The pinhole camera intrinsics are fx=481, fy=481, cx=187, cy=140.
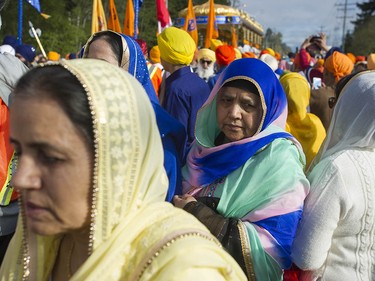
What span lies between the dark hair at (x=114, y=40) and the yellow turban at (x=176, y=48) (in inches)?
82.5

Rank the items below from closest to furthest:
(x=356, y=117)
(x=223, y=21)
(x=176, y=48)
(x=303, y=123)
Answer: (x=356, y=117) → (x=303, y=123) → (x=176, y=48) → (x=223, y=21)

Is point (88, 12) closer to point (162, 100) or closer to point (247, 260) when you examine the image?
point (162, 100)

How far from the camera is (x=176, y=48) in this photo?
5.12m

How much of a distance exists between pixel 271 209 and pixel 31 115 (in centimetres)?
142

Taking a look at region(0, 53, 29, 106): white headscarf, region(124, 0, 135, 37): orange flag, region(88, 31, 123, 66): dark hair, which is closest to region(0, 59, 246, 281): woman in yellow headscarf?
region(0, 53, 29, 106): white headscarf

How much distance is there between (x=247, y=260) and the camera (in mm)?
2266

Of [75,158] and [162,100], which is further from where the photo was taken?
[162,100]

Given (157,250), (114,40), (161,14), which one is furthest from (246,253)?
(161,14)

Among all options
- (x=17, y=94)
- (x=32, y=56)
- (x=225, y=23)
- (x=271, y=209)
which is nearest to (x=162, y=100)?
(x=271, y=209)

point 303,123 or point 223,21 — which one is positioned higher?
point 303,123

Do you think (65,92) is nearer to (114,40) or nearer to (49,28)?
(114,40)

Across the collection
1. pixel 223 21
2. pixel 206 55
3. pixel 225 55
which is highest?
pixel 225 55

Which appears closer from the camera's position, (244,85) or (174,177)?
(174,177)

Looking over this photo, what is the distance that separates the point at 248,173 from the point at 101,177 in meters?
1.36
